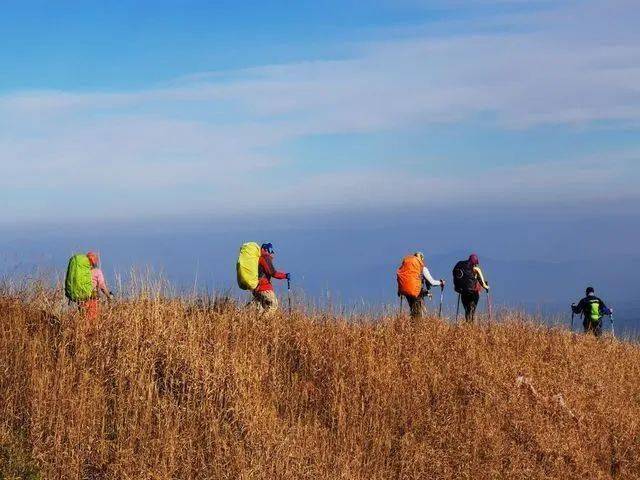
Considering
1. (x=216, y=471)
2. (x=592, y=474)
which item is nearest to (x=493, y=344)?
(x=592, y=474)

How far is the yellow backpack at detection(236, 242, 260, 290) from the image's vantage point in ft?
44.4

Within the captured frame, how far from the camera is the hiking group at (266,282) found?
38.2ft

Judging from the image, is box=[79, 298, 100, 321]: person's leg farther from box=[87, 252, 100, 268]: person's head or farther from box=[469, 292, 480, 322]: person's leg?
box=[469, 292, 480, 322]: person's leg

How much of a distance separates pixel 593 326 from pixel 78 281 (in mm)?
14952

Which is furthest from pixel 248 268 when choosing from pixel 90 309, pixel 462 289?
pixel 462 289

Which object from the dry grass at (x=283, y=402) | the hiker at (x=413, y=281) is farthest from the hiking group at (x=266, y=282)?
the dry grass at (x=283, y=402)

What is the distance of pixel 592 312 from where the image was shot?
20.5m

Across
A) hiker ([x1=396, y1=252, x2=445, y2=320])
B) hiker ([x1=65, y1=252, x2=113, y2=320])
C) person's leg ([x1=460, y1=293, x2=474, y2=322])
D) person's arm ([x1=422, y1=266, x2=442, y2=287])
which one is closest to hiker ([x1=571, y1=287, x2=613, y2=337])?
person's leg ([x1=460, y1=293, x2=474, y2=322])

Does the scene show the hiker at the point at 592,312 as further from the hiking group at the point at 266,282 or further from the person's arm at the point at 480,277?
the person's arm at the point at 480,277

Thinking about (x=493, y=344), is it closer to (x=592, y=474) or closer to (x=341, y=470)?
Result: (x=592, y=474)

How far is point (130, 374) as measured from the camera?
9930mm

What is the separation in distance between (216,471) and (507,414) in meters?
5.04

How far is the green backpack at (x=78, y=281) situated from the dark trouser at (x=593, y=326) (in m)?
14.4

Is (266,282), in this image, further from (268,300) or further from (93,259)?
(93,259)
